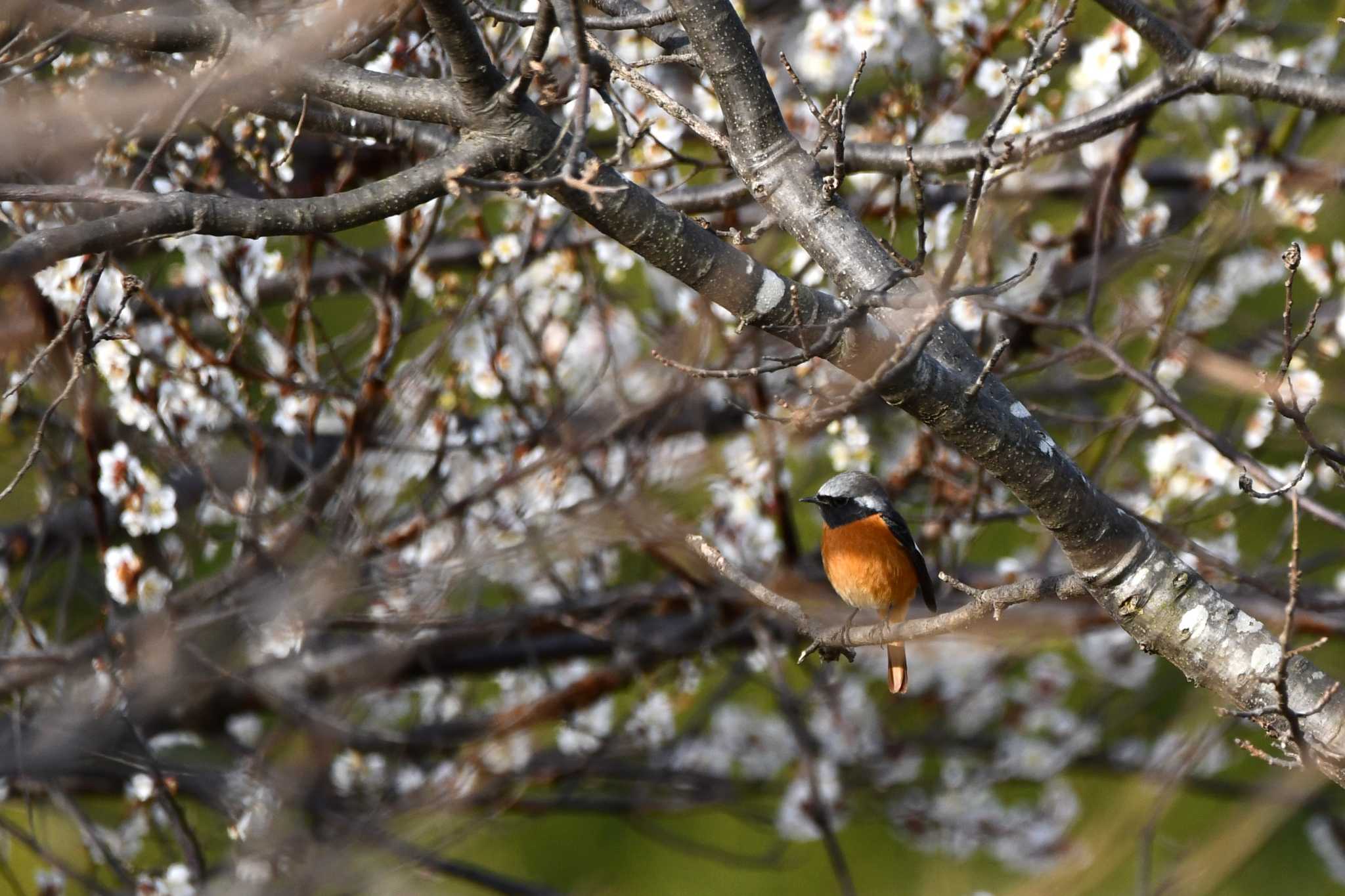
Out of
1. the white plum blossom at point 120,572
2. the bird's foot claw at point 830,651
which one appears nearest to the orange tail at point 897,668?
the bird's foot claw at point 830,651

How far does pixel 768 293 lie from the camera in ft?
7.17

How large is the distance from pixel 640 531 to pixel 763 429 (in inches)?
34.6

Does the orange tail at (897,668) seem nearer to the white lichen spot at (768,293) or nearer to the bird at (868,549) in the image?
the bird at (868,549)

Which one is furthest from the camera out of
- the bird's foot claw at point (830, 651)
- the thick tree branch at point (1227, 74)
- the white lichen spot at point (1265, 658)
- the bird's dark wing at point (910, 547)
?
the bird's dark wing at point (910, 547)

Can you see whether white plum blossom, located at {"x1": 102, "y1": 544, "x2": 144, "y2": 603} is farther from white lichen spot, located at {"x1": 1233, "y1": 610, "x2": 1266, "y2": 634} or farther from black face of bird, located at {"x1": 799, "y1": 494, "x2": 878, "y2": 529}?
white lichen spot, located at {"x1": 1233, "y1": 610, "x2": 1266, "y2": 634}

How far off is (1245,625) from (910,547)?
1.72 meters

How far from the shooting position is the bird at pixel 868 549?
4020mm

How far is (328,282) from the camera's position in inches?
184

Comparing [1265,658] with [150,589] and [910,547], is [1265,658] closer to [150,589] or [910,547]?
[910,547]

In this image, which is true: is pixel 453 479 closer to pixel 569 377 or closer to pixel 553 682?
pixel 569 377

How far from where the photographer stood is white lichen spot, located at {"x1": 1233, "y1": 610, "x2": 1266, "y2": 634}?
237 centimetres

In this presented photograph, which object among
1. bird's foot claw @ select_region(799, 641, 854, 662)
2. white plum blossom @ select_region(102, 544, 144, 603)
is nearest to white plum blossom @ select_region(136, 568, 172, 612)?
white plum blossom @ select_region(102, 544, 144, 603)

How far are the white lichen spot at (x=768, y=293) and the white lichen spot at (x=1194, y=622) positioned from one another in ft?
3.34

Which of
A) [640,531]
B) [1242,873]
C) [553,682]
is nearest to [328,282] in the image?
[640,531]
